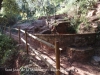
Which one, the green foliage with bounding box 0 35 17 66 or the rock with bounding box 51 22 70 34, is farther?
the rock with bounding box 51 22 70 34

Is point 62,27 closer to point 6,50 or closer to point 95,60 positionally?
point 6,50

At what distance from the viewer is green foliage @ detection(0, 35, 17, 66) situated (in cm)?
645

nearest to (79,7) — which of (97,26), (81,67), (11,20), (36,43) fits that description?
(97,26)

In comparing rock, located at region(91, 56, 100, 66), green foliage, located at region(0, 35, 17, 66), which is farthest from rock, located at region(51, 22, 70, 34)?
rock, located at region(91, 56, 100, 66)

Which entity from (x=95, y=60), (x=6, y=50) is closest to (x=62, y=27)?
(x=6, y=50)

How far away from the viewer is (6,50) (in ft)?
25.2

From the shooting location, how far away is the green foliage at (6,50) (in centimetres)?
645

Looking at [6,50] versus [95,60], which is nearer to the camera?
[95,60]

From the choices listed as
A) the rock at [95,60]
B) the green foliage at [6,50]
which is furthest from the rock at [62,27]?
the rock at [95,60]

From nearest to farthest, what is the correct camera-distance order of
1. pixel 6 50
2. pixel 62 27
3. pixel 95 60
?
1. pixel 95 60
2. pixel 6 50
3. pixel 62 27

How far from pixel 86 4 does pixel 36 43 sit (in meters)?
5.29

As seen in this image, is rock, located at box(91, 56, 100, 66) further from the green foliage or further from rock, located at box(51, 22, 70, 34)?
rock, located at box(51, 22, 70, 34)

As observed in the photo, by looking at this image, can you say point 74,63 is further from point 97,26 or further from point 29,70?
point 97,26

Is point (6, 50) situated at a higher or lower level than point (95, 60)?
higher
